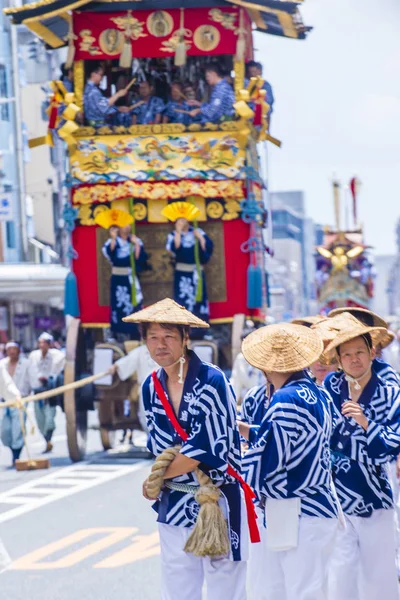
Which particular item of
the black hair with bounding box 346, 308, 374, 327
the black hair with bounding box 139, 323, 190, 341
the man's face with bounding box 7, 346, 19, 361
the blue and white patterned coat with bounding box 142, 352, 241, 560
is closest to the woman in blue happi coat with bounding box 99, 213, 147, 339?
the man's face with bounding box 7, 346, 19, 361

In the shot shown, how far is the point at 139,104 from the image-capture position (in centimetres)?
1454

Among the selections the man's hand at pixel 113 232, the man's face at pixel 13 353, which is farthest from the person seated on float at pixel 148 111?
the man's face at pixel 13 353

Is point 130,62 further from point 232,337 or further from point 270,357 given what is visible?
point 270,357

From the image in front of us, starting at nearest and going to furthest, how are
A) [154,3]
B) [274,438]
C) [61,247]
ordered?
1. [274,438]
2. [154,3]
3. [61,247]

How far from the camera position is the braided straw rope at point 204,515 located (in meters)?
5.32

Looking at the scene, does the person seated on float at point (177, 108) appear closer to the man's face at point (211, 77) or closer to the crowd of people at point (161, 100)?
the crowd of people at point (161, 100)

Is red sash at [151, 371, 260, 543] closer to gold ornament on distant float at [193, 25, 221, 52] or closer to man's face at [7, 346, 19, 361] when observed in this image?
gold ornament on distant float at [193, 25, 221, 52]

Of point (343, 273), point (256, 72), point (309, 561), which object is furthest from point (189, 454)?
point (343, 273)

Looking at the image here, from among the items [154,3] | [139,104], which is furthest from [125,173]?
[154,3]

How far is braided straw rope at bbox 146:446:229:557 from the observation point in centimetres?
532

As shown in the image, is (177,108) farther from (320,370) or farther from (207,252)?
(320,370)

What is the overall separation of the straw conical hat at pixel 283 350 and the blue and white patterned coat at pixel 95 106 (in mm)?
8819

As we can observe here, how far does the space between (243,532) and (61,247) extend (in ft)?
134

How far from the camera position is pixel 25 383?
15859 mm
